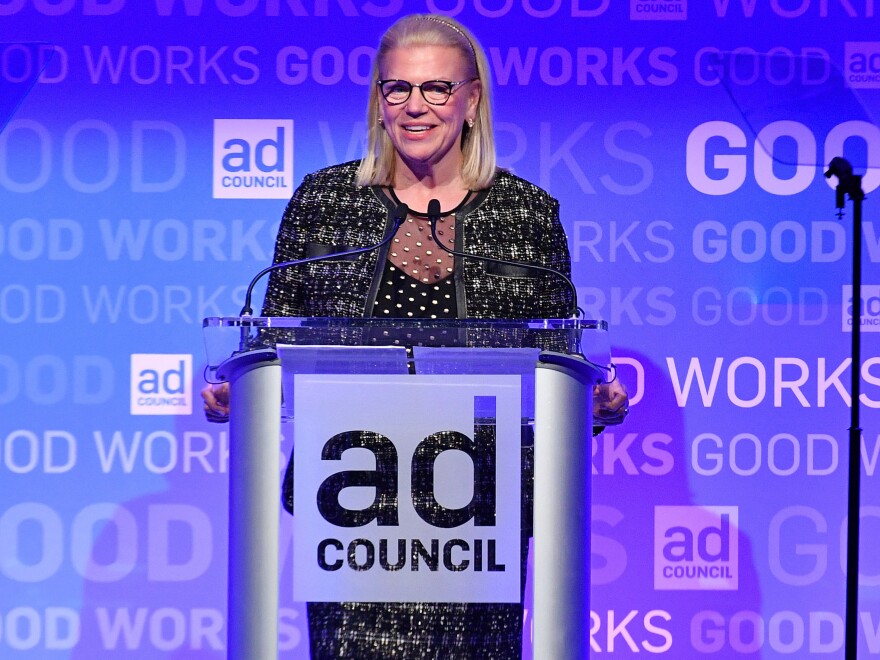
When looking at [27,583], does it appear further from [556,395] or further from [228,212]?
[556,395]

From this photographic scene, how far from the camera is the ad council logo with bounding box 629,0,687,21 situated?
341cm

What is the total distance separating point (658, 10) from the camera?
134 inches

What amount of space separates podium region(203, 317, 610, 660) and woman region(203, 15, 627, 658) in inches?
21.2

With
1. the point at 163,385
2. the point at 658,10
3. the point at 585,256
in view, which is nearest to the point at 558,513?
the point at 585,256

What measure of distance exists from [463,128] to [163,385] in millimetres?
1411

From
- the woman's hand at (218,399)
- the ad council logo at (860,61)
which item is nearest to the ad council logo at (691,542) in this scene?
the ad council logo at (860,61)

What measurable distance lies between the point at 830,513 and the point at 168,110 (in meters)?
2.25

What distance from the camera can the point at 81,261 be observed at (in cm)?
340

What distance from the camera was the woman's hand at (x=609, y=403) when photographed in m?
1.90

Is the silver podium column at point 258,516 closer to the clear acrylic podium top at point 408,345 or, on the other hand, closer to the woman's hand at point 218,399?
the clear acrylic podium top at point 408,345

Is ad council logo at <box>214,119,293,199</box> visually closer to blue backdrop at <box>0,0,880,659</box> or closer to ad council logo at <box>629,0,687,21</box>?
blue backdrop at <box>0,0,880,659</box>

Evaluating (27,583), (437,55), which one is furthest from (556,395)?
(27,583)

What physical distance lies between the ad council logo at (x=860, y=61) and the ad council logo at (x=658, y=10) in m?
0.49

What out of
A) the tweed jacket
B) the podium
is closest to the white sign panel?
the podium
